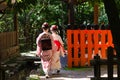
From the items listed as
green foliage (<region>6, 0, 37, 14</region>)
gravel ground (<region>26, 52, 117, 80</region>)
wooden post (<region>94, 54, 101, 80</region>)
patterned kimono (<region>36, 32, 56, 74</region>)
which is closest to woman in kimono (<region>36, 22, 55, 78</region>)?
patterned kimono (<region>36, 32, 56, 74</region>)

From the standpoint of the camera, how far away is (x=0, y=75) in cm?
687

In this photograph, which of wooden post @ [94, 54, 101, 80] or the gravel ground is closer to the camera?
wooden post @ [94, 54, 101, 80]

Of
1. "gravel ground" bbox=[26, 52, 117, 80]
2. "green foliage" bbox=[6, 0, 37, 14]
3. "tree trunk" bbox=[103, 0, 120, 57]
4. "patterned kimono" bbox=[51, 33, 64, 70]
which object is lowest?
"gravel ground" bbox=[26, 52, 117, 80]

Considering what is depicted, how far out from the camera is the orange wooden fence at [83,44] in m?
16.3

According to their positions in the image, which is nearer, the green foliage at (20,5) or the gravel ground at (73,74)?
the green foliage at (20,5)

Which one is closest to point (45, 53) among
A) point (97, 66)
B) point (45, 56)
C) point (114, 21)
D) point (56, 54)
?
point (45, 56)

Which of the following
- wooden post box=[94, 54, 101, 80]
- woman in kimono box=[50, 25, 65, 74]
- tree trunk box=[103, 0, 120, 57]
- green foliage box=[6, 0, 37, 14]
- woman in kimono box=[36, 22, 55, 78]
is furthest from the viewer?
woman in kimono box=[50, 25, 65, 74]

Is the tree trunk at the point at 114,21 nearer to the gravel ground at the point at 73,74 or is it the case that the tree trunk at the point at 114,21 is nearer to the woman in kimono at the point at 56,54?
the gravel ground at the point at 73,74

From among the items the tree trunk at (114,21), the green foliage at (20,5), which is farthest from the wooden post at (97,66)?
the green foliage at (20,5)

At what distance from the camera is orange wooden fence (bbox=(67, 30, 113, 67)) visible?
53.5ft

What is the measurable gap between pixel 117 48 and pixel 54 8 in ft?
74.0

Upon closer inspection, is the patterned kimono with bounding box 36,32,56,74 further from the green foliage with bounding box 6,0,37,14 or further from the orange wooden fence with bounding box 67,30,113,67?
the orange wooden fence with bounding box 67,30,113,67

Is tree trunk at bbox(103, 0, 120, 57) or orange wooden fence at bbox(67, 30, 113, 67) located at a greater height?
tree trunk at bbox(103, 0, 120, 57)

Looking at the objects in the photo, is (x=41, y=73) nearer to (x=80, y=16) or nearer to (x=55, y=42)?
(x=55, y=42)
